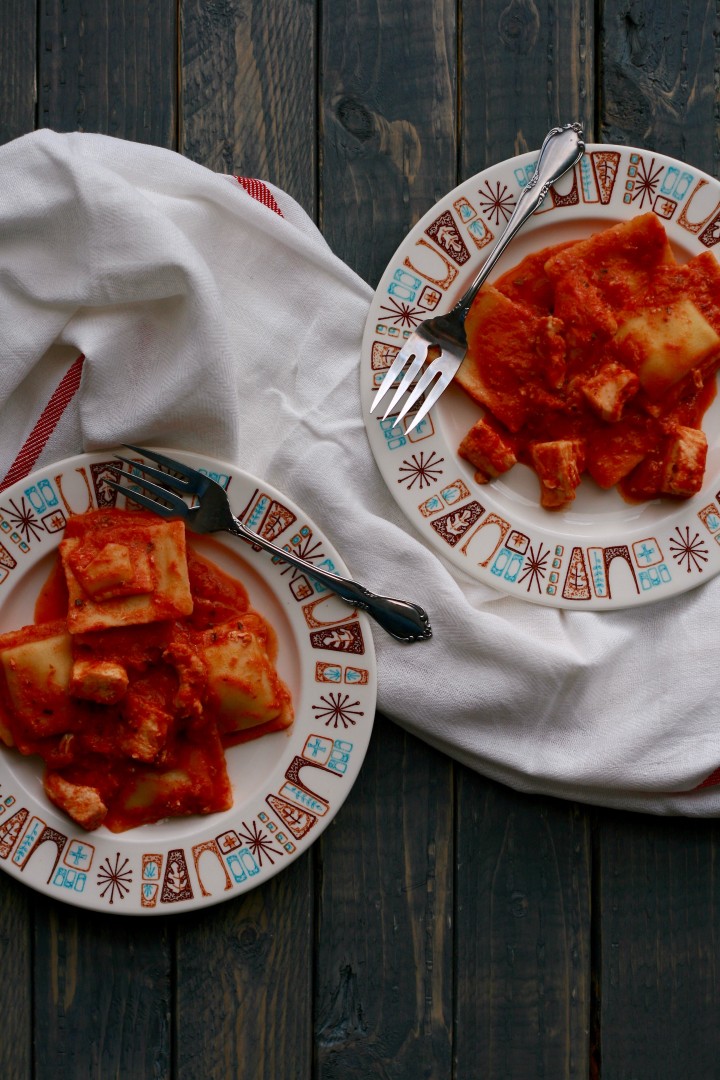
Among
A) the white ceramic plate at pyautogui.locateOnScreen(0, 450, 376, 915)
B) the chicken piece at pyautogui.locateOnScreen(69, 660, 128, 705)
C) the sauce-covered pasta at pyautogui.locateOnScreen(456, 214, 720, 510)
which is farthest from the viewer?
the sauce-covered pasta at pyautogui.locateOnScreen(456, 214, 720, 510)

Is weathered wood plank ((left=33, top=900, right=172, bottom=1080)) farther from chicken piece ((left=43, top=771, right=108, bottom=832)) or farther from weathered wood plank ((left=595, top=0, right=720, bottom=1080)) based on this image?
weathered wood plank ((left=595, top=0, right=720, bottom=1080))

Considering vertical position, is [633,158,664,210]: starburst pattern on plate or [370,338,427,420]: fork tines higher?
[633,158,664,210]: starburst pattern on plate

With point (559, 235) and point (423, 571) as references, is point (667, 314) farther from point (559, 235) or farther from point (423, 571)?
point (423, 571)

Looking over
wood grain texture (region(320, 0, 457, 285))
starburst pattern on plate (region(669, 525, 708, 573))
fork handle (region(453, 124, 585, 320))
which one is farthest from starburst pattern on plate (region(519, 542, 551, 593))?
wood grain texture (region(320, 0, 457, 285))

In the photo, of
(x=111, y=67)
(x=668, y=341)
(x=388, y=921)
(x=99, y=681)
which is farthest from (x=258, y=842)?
(x=111, y=67)

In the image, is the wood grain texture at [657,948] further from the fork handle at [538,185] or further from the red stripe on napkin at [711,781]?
the fork handle at [538,185]

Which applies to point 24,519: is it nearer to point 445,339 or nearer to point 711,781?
point 445,339

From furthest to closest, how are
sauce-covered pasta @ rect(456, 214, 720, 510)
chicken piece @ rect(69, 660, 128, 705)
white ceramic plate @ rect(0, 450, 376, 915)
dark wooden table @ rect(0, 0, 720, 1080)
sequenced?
dark wooden table @ rect(0, 0, 720, 1080), sauce-covered pasta @ rect(456, 214, 720, 510), white ceramic plate @ rect(0, 450, 376, 915), chicken piece @ rect(69, 660, 128, 705)
